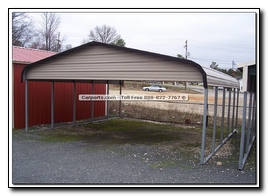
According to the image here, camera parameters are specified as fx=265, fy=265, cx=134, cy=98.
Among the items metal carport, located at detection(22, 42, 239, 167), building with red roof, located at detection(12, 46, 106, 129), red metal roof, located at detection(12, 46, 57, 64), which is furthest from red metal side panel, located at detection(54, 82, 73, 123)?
metal carport, located at detection(22, 42, 239, 167)

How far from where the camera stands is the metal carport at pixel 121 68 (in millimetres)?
5605

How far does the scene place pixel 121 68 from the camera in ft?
21.6

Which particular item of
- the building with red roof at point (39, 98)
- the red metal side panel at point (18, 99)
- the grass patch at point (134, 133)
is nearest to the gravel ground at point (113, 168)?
the grass patch at point (134, 133)

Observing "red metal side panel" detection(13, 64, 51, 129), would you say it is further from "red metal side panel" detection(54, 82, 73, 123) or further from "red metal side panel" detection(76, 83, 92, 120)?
"red metal side panel" detection(76, 83, 92, 120)

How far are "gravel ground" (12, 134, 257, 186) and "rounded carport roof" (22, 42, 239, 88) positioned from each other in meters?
1.78

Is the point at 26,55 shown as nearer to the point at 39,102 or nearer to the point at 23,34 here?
the point at 39,102

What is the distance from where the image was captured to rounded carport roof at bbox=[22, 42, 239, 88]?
5656 millimetres

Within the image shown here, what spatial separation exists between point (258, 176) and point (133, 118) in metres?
9.33

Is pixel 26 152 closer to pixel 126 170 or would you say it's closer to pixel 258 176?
pixel 126 170

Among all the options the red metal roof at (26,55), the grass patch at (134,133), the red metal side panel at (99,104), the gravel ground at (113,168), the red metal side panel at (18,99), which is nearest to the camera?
the gravel ground at (113,168)

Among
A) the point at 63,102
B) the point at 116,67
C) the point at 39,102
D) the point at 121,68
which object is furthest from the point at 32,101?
the point at 121,68

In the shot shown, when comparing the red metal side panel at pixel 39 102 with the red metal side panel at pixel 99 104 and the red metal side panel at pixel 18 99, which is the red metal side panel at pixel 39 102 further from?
the red metal side panel at pixel 99 104

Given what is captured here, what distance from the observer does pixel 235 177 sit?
4938 mm

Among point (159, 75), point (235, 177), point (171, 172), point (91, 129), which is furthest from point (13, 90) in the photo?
point (235, 177)
